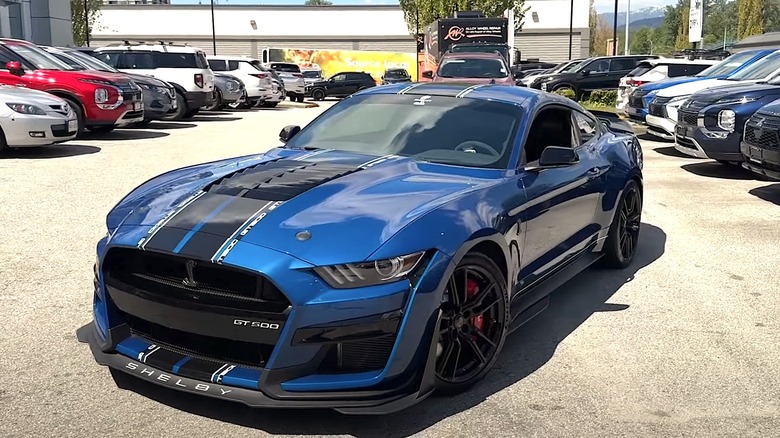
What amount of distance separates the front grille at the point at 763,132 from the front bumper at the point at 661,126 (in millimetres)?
4145

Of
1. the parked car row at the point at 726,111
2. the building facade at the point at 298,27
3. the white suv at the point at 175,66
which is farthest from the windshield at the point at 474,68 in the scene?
the building facade at the point at 298,27

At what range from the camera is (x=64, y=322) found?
15.6 ft

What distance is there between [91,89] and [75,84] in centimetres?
28

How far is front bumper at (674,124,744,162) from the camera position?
10.4 meters

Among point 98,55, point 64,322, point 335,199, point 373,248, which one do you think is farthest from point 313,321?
point 98,55

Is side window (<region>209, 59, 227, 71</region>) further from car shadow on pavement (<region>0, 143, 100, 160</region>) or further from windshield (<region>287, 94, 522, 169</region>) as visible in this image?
windshield (<region>287, 94, 522, 169</region>)

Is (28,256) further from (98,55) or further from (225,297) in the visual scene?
(98,55)

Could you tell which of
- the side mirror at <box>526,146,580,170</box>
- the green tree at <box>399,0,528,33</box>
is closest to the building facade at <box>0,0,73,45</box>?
the green tree at <box>399,0,528,33</box>

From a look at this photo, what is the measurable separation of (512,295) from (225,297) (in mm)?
1669

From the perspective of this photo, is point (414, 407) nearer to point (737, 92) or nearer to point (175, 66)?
point (737, 92)

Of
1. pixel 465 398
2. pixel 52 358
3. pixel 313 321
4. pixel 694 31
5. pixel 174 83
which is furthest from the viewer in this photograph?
pixel 694 31

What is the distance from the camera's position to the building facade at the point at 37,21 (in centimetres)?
3007

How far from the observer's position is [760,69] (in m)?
12.7

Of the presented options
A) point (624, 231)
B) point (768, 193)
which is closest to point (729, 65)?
point (768, 193)
